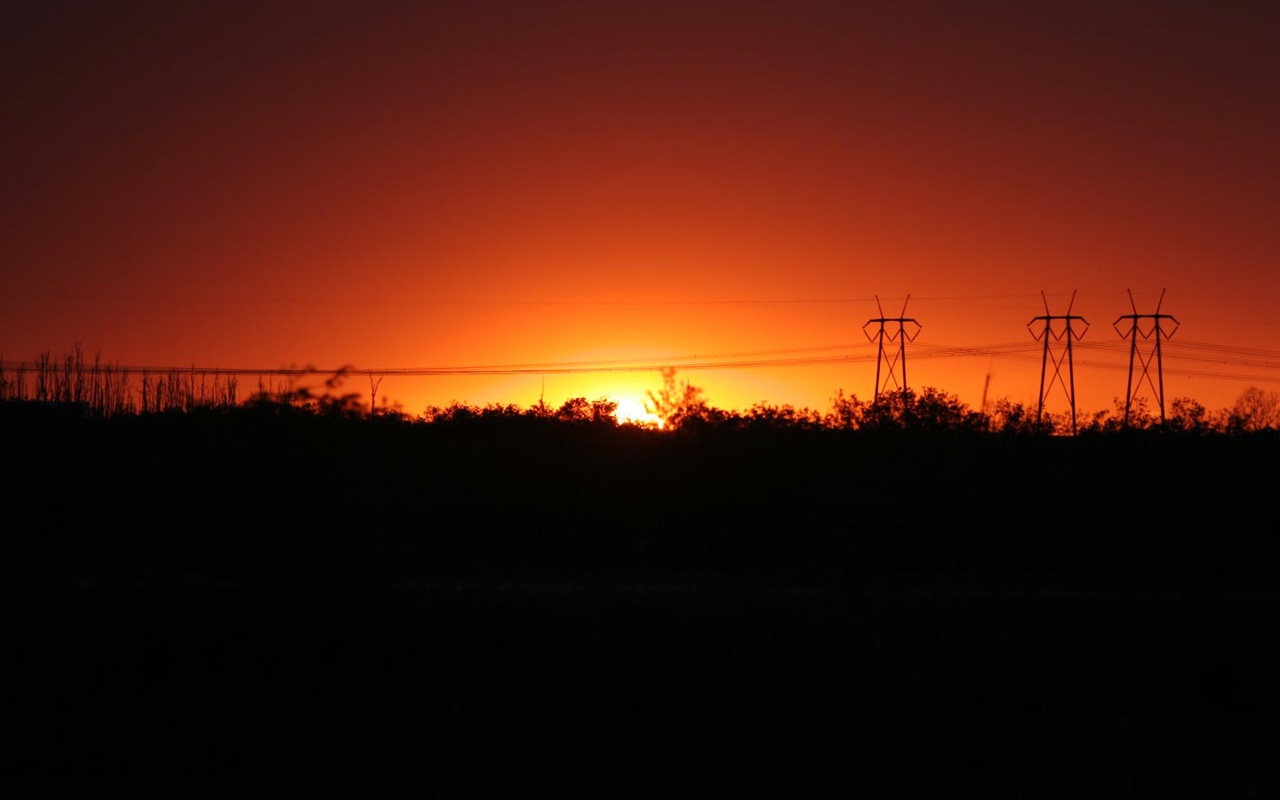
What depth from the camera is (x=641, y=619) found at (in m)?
20.0

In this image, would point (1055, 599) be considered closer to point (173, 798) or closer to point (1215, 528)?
point (1215, 528)

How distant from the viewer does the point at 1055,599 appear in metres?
20.6

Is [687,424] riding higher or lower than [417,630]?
higher

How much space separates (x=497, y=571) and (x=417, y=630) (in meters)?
4.36

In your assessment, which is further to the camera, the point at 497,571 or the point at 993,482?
the point at 993,482

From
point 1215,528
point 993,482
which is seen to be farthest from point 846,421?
point 1215,528

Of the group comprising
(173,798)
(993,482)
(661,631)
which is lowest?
(173,798)

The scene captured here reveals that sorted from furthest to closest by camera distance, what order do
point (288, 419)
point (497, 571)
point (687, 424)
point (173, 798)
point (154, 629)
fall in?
1. point (687, 424)
2. point (288, 419)
3. point (497, 571)
4. point (154, 629)
5. point (173, 798)

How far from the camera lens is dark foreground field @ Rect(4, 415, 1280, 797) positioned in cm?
1719

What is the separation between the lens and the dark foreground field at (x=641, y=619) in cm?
1719

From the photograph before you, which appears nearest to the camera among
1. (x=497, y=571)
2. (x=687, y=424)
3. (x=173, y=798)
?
(x=173, y=798)

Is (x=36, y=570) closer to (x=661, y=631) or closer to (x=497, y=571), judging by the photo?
(x=497, y=571)

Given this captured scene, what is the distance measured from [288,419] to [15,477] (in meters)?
7.50

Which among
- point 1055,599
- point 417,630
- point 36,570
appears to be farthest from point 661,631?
point 36,570
